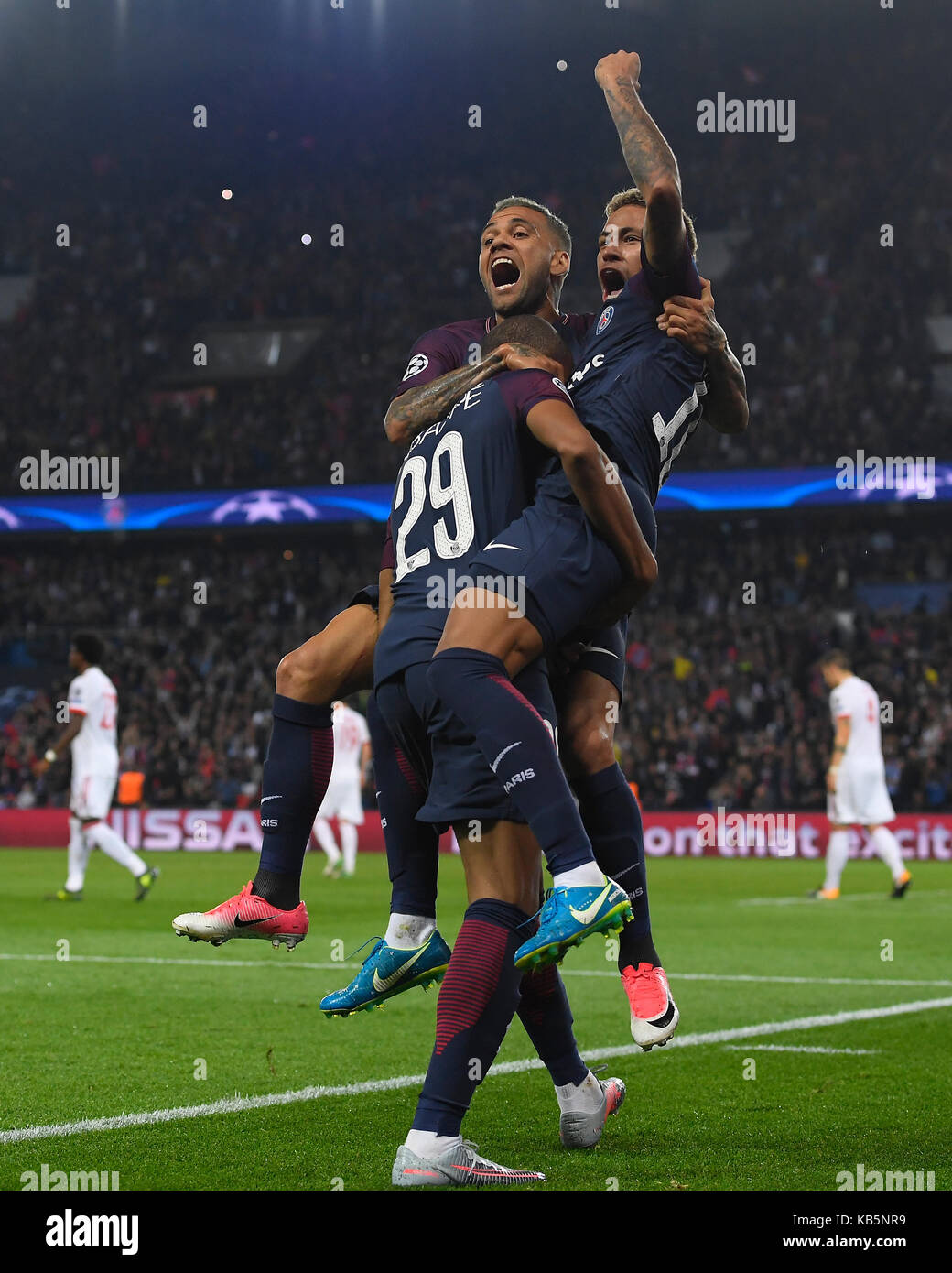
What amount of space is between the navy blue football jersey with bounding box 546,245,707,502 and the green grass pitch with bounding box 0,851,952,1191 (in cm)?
177

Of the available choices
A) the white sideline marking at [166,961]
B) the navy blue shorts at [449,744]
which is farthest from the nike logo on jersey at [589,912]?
the white sideline marking at [166,961]

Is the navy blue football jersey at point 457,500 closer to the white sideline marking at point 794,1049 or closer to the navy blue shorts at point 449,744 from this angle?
the navy blue shorts at point 449,744

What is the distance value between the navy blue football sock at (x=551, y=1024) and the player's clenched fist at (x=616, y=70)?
2320 mm

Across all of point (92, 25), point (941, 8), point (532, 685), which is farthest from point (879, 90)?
point (532, 685)

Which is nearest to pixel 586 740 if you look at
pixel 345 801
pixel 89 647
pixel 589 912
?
pixel 589 912

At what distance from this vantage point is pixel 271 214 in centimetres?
2992

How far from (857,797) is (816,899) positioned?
3.27 feet

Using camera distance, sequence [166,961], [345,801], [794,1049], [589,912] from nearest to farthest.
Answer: [589,912]
[794,1049]
[166,961]
[345,801]

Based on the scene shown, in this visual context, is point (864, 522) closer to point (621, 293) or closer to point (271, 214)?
point (271, 214)

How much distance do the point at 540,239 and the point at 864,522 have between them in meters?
22.7

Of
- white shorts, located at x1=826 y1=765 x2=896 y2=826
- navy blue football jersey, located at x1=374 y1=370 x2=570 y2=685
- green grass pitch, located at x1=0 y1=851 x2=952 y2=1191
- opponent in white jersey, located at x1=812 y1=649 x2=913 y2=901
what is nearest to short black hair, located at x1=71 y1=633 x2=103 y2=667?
green grass pitch, located at x1=0 y1=851 x2=952 y2=1191

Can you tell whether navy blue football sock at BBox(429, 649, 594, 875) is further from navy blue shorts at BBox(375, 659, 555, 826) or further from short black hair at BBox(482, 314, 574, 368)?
short black hair at BBox(482, 314, 574, 368)

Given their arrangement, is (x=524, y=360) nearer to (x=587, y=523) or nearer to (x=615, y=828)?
(x=587, y=523)

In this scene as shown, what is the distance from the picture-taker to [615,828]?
4.27m
